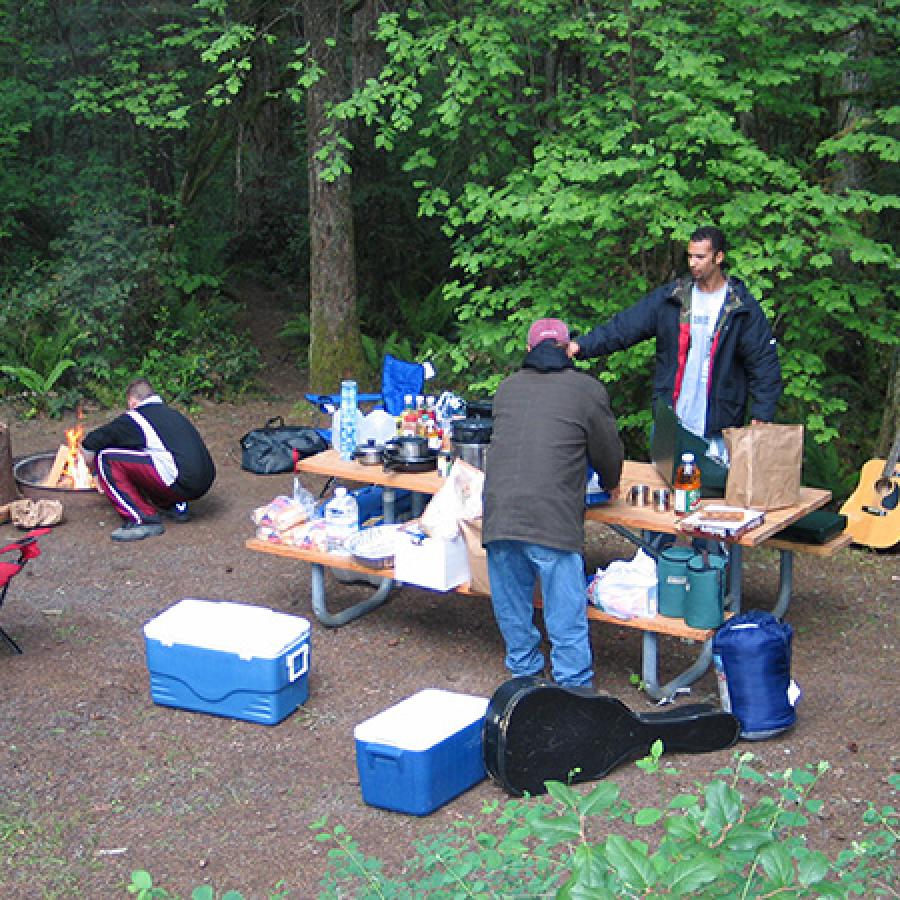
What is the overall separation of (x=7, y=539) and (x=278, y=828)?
447 centimetres

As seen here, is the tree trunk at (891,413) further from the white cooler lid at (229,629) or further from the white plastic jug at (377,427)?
the white cooler lid at (229,629)

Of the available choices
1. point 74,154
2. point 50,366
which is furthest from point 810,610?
point 74,154

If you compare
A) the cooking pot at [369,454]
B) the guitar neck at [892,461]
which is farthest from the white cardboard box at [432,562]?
the guitar neck at [892,461]

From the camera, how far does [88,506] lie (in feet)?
30.9

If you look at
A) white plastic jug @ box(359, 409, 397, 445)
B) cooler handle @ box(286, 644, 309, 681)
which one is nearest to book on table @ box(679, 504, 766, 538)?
cooler handle @ box(286, 644, 309, 681)

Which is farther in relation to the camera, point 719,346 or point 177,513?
point 177,513

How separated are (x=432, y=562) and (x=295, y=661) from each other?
0.81 meters

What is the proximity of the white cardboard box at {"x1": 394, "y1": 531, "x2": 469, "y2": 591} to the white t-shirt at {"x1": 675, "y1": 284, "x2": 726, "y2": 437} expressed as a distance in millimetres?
1366

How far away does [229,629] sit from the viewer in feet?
19.7

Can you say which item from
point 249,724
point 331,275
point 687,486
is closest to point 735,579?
point 687,486

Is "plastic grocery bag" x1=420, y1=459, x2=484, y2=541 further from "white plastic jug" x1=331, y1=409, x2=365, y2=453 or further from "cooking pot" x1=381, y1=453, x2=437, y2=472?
"white plastic jug" x1=331, y1=409, x2=365, y2=453

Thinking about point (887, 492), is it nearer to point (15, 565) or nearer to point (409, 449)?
point (409, 449)

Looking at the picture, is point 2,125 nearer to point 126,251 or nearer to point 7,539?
point 126,251

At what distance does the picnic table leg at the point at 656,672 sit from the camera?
5898 millimetres
